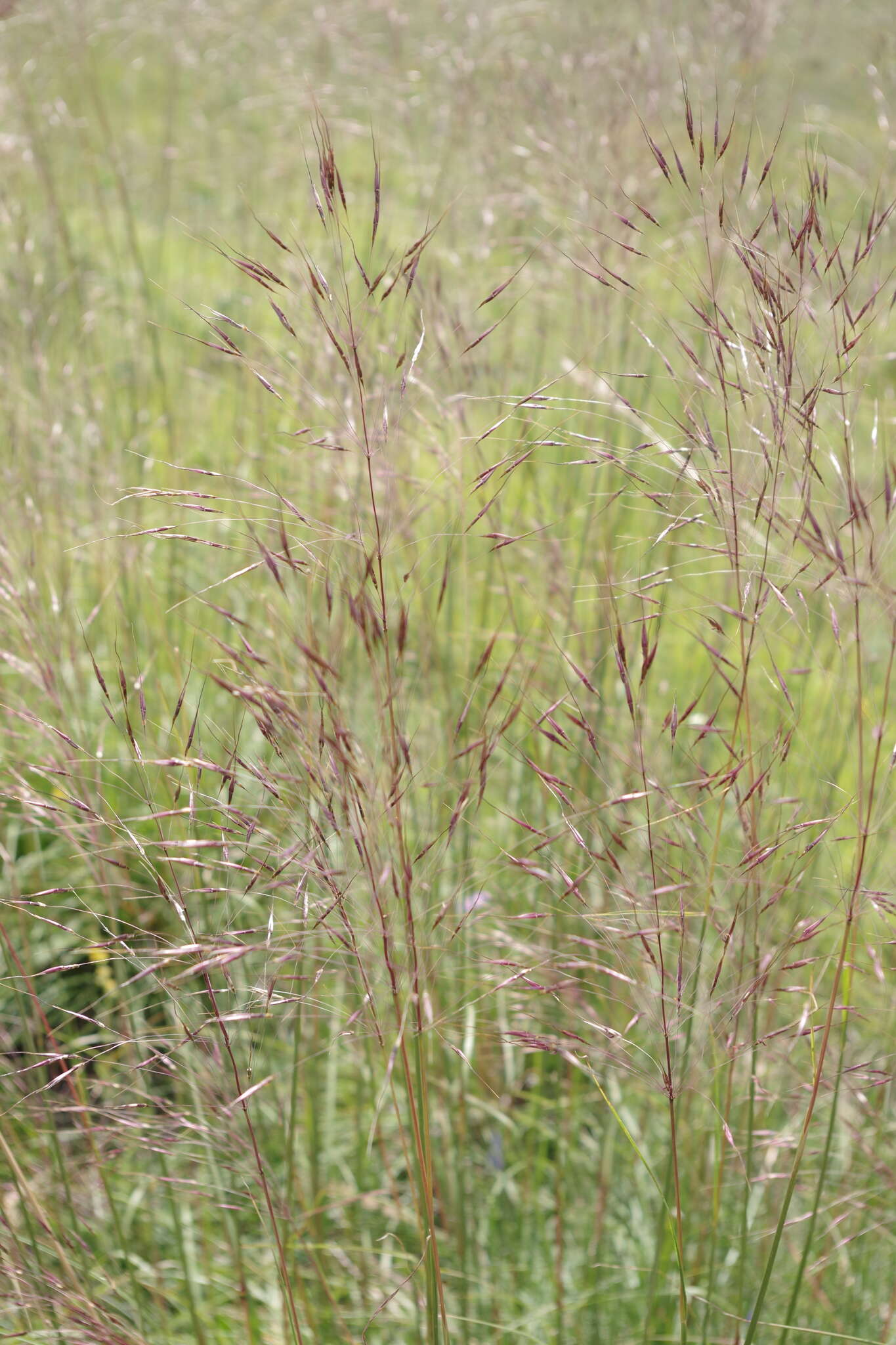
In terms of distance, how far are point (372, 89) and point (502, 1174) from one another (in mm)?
2264

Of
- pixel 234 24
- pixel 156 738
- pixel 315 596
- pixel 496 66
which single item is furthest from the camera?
pixel 234 24

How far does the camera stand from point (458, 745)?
137cm

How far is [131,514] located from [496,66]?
3.95ft

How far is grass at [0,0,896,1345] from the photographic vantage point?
2.64 feet

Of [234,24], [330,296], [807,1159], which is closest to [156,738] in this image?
[807,1159]

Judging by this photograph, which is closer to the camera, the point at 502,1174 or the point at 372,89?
the point at 502,1174

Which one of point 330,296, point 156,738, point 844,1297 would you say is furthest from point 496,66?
point 844,1297

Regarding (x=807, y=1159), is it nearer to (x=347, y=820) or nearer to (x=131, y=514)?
(x=347, y=820)

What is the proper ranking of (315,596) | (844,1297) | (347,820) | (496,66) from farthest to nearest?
(496,66), (315,596), (844,1297), (347,820)

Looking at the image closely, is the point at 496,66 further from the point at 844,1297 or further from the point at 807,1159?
the point at 844,1297

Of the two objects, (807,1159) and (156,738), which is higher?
(156,738)

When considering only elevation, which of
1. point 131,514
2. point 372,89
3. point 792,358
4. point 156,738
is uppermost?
point 372,89

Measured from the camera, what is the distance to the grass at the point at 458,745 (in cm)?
→ 81

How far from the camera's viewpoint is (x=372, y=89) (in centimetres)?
253
